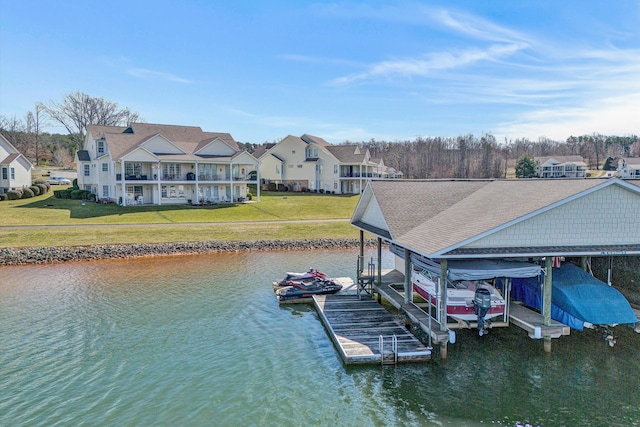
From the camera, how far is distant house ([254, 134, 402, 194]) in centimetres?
6969

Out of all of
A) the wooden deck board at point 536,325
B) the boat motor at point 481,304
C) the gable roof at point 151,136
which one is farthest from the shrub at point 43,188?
the wooden deck board at point 536,325

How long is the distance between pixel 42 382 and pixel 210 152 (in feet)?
142

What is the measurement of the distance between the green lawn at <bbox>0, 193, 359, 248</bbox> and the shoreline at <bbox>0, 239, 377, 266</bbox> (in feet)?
4.18

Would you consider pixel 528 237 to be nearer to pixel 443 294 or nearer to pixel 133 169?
pixel 443 294

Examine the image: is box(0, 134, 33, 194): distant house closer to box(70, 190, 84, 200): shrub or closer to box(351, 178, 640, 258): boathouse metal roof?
box(70, 190, 84, 200): shrub

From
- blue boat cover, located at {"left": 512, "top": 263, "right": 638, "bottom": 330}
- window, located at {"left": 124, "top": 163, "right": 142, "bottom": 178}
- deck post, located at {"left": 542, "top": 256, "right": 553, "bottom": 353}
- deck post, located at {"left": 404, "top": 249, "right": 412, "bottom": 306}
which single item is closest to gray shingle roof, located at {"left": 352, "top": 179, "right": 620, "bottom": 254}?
deck post, located at {"left": 404, "top": 249, "right": 412, "bottom": 306}

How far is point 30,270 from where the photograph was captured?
2780cm

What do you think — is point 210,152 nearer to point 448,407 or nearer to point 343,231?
point 343,231

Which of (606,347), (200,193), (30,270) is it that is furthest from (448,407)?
(200,193)

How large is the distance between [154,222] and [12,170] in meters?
23.8

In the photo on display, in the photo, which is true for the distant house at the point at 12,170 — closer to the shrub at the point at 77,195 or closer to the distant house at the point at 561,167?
the shrub at the point at 77,195

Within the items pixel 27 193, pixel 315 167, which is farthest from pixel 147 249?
pixel 315 167

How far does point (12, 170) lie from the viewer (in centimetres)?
5169

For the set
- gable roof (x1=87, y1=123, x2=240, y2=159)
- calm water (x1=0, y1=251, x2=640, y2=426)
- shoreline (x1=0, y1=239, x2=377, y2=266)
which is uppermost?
gable roof (x1=87, y1=123, x2=240, y2=159)
